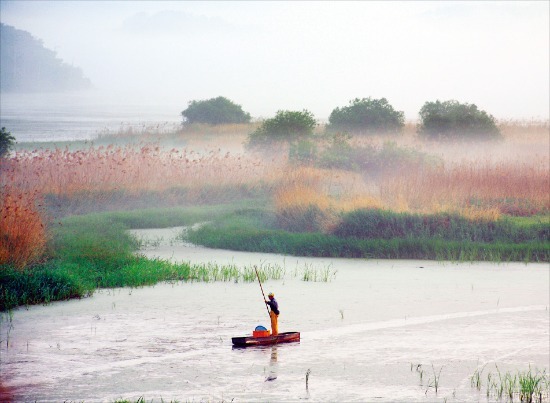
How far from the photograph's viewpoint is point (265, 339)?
902cm

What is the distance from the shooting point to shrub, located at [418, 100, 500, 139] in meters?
33.3

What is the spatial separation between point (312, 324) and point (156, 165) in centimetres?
1409

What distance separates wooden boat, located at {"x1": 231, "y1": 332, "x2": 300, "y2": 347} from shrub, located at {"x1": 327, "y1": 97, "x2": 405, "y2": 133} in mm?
25202

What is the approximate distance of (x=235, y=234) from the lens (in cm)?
1706

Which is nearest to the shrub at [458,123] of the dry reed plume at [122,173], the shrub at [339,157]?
the shrub at [339,157]

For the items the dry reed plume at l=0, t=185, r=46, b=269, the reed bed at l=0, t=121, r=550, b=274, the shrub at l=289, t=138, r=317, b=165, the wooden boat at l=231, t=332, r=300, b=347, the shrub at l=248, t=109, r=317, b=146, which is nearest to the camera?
the wooden boat at l=231, t=332, r=300, b=347

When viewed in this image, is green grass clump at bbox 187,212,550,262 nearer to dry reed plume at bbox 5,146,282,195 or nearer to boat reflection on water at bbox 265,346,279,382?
dry reed plume at bbox 5,146,282,195

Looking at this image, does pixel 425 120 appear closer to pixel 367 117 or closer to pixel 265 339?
pixel 367 117

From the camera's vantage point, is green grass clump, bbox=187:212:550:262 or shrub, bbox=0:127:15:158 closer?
green grass clump, bbox=187:212:550:262

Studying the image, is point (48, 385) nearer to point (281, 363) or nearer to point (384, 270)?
point (281, 363)

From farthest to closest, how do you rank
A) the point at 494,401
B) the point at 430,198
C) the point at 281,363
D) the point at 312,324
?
the point at 430,198
the point at 312,324
the point at 281,363
the point at 494,401

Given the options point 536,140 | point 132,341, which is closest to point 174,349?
point 132,341

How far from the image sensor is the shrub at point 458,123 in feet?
109

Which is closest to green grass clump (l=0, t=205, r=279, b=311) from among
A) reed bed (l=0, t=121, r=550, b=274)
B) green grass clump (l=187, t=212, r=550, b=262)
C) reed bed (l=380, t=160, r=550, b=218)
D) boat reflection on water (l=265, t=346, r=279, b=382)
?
reed bed (l=0, t=121, r=550, b=274)
